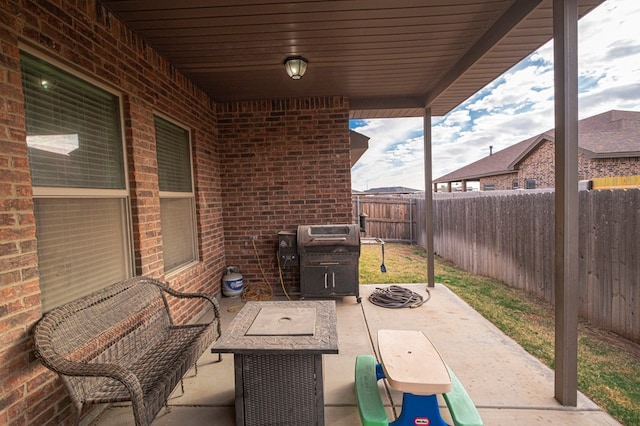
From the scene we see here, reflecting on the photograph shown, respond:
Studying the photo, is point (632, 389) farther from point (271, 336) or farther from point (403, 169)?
point (403, 169)

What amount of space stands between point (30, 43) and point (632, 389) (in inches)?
186

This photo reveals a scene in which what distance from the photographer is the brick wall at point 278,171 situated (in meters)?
4.42

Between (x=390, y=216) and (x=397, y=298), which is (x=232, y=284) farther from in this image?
(x=390, y=216)

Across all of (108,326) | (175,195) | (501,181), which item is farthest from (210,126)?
(501,181)

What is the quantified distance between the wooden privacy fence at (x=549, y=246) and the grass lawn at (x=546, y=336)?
0.21 metres

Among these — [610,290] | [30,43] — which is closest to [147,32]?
Answer: [30,43]

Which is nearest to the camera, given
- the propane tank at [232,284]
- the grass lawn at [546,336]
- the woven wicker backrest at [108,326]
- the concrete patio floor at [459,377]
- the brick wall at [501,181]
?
the woven wicker backrest at [108,326]

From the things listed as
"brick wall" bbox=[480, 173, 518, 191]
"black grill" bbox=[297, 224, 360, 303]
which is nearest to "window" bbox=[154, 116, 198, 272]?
"black grill" bbox=[297, 224, 360, 303]

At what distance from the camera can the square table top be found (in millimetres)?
1684

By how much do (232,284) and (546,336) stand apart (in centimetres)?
393

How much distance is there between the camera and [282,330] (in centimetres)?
192

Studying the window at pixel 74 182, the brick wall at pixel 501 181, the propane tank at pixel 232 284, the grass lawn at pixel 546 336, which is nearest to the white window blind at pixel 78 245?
the window at pixel 74 182

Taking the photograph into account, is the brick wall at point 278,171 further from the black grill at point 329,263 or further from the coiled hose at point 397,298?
the coiled hose at point 397,298

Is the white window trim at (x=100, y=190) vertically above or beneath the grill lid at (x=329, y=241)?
above
